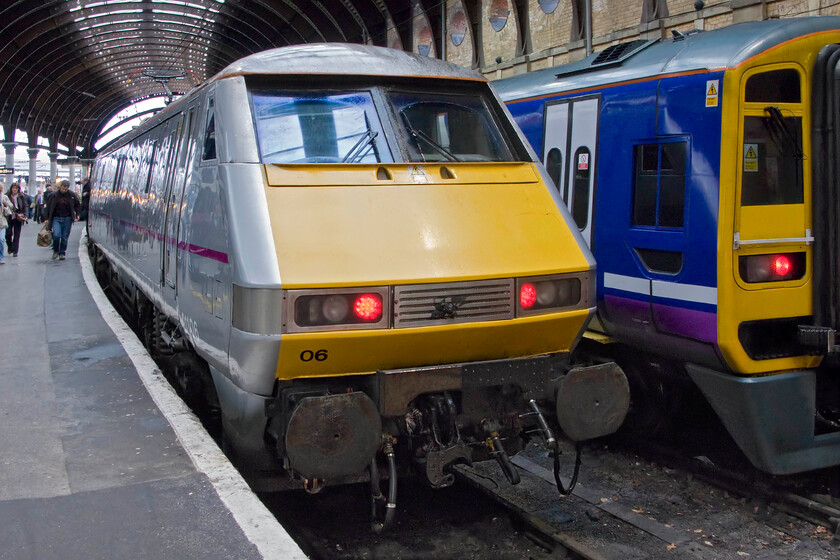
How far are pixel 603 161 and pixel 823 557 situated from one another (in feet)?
10.3

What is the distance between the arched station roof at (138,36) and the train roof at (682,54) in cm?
1520

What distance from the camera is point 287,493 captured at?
5863mm

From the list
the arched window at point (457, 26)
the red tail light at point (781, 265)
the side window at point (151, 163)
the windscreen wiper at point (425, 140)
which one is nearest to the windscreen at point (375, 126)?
the windscreen wiper at point (425, 140)

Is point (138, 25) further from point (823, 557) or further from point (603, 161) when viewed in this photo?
point (823, 557)

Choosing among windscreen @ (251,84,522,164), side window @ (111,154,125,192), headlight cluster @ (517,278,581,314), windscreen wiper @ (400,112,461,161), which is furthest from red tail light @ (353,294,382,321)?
side window @ (111,154,125,192)

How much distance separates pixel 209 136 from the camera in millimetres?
5191

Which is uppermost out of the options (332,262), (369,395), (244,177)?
(244,177)

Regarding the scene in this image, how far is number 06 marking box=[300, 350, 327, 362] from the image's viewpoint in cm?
412

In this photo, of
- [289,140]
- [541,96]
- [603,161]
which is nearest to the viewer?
[289,140]

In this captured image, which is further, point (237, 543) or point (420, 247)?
point (420, 247)

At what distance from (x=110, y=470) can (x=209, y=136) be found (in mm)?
2045

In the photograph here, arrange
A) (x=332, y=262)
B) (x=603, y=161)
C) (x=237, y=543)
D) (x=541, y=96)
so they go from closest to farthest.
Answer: (x=237, y=543) < (x=332, y=262) < (x=603, y=161) < (x=541, y=96)

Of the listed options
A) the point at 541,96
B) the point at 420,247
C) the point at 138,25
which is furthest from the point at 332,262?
the point at 138,25

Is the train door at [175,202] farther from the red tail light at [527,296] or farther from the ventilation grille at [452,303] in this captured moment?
the red tail light at [527,296]
